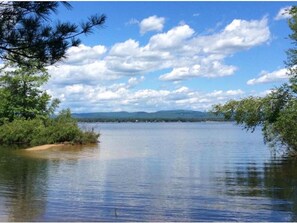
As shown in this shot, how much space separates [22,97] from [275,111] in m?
36.7

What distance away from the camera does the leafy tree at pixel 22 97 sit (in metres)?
56.6

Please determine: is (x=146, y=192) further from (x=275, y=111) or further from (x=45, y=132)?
(x=45, y=132)

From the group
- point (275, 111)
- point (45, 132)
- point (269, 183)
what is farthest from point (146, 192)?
point (45, 132)

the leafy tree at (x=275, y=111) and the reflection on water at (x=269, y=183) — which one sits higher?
the leafy tree at (x=275, y=111)

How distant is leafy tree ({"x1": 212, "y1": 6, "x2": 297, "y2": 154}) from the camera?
29.2 metres

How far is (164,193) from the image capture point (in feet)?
59.7


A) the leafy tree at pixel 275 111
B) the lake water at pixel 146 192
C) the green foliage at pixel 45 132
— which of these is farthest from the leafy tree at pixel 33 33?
the green foliage at pixel 45 132

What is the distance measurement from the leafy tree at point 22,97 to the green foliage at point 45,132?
3.06m

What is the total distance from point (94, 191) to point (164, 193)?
9.65ft

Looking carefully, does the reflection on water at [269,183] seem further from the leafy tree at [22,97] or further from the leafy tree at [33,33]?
the leafy tree at [22,97]

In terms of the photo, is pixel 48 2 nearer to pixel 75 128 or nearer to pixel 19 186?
pixel 19 186

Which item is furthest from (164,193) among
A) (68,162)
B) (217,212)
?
(68,162)

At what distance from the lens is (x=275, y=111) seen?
31281 mm

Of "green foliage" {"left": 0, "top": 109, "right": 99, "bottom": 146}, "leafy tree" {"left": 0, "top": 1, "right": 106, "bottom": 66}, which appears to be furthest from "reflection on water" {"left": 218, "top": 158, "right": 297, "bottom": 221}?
"green foliage" {"left": 0, "top": 109, "right": 99, "bottom": 146}
